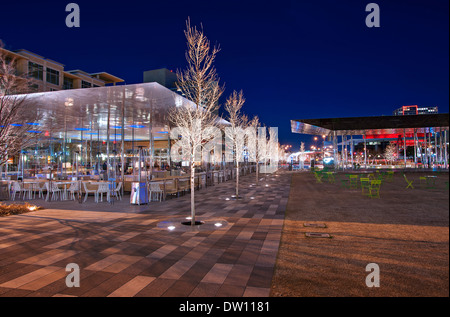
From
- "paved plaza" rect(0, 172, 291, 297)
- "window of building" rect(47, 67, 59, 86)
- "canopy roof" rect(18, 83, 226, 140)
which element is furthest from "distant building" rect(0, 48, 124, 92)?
"paved plaza" rect(0, 172, 291, 297)

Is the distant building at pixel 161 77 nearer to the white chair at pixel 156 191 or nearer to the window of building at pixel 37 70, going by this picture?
the window of building at pixel 37 70

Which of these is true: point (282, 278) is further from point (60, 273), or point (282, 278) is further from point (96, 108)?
point (96, 108)

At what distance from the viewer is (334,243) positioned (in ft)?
18.9

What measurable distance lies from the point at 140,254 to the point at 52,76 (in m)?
50.7

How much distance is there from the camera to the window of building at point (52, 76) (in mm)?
44366

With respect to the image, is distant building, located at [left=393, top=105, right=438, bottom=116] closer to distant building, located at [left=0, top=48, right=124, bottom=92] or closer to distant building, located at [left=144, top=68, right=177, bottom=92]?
distant building, located at [left=0, top=48, right=124, bottom=92]

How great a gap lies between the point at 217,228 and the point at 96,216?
4.60 meters

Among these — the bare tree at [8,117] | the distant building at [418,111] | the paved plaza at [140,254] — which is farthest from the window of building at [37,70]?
the distant building at [418,111]

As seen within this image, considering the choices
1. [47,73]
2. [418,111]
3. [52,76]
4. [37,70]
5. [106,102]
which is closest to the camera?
[106,102]

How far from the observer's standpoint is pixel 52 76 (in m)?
45.1

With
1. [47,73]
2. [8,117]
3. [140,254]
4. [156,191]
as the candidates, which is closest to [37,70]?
[47,73]

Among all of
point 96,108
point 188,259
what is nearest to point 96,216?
point 188,259

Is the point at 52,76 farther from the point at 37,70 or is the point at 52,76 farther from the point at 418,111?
the point at 418,111

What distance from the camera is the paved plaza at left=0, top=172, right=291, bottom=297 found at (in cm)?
384
